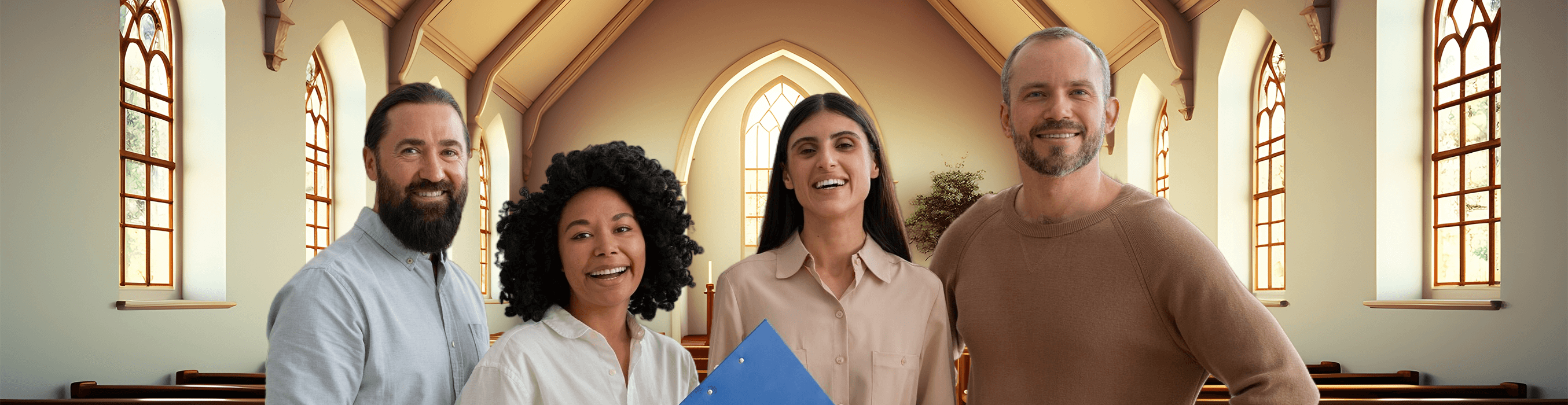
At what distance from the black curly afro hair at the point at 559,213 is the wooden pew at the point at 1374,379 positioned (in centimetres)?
486

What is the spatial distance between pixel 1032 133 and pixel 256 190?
240 inches

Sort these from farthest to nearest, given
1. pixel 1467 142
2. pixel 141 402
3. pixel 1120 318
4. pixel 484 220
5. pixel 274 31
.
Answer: pixel 484 220 → pixel 274 31 → pixel 1467 142 → pixel 141 402 → pixel 1120 318

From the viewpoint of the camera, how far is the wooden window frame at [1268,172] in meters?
7.26

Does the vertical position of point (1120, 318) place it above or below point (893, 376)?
above

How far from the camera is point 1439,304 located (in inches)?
205

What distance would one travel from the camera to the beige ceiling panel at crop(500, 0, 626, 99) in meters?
10.2

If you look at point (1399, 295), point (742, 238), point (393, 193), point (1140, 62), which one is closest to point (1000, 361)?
point (393, 193)

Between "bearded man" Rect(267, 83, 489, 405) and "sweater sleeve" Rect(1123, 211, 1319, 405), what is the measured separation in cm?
116

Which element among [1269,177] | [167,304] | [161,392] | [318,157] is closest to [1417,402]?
[1269,177]

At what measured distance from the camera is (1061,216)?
150 centimetres

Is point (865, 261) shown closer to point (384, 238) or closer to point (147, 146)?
point (384, 238)

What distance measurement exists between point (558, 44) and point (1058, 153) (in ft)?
32.8

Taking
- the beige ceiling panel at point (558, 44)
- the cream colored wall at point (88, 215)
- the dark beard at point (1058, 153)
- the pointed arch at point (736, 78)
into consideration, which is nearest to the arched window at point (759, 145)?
the pointed arch at point (736, 78)

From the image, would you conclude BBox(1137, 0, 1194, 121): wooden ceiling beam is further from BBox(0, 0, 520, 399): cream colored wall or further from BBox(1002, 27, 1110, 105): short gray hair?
BBox(1002, 27, 1110, 105): short gray hair
